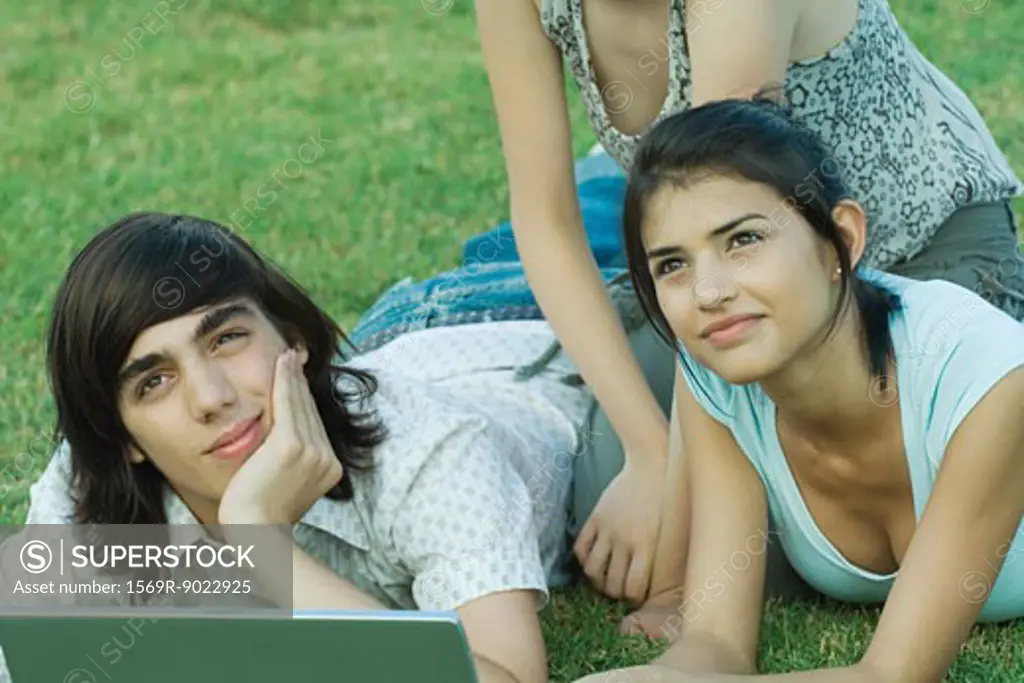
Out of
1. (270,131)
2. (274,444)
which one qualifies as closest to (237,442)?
(274,444)

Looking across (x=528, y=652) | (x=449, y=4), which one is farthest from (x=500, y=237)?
(x=449, y=4)

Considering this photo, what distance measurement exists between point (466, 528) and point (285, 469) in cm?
30

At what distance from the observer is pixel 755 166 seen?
266cm

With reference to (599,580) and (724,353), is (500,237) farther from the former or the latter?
(724,353)

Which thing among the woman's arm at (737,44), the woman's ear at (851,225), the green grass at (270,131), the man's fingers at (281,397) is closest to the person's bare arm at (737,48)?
the woman's arm at (737,44)

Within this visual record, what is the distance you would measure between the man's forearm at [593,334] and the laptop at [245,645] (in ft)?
3.47

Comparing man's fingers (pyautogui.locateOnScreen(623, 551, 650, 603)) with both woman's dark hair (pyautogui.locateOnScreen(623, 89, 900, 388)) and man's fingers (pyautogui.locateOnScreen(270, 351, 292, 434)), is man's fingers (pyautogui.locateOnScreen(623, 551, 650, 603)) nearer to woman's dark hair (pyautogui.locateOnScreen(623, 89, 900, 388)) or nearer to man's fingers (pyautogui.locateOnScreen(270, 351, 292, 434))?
woman's dark hair (pyautogui.locateOnScreen(623, 89, 900, 388))

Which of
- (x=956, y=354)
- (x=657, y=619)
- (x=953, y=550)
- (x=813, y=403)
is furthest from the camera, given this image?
(x=657, y=619)

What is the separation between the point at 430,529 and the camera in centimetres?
292

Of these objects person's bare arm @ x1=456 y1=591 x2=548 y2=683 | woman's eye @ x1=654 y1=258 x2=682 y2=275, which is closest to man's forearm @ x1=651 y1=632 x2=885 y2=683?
person's bare arm @ x1=456 y1=591 x2=548 y2=683

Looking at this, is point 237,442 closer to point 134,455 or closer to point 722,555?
point 134,455

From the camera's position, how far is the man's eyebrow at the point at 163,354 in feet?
9.30

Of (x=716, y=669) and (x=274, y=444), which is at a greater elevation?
(x=274, y=444)

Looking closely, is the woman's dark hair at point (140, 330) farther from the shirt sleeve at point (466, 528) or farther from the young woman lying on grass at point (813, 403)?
the young woman lying on grass at point (813, 403)
